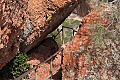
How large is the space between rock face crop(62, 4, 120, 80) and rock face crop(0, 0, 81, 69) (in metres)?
1.35

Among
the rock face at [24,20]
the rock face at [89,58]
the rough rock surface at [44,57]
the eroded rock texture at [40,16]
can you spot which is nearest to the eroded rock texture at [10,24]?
the rock face at [24,20]

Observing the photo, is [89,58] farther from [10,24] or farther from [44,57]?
[44,57]

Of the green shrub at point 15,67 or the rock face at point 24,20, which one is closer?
the rock face at point 24,20

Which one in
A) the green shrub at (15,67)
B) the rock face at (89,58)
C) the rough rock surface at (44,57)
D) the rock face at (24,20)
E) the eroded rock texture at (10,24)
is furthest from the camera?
the rough rock surface at (44,57)

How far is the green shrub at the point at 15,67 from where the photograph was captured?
26.1 ft

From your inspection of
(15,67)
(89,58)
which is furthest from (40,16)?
(89,58)

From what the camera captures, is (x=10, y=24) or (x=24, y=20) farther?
(x=24, y=20)

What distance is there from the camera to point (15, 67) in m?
8.15

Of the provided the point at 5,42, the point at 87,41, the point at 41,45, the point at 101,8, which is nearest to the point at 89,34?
the point at 87,41

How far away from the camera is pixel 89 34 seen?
287 inches

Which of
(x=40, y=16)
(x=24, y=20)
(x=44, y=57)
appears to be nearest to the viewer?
(x=24, y=20)

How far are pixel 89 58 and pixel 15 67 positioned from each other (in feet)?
8.02

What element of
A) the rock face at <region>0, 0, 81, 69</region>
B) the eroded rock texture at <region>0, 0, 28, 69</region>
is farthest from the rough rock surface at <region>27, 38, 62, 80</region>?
the eroded rock texture at <region>0, 0, 28, 69</region>

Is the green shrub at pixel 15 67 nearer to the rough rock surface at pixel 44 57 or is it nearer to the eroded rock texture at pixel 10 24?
the rough rock surface at pixel 44 57
